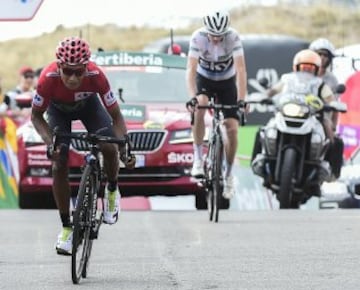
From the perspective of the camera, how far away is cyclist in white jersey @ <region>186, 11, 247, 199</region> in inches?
609

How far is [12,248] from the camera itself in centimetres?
1273

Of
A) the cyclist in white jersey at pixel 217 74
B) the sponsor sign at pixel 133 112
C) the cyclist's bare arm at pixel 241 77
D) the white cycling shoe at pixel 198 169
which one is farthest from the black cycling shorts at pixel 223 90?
the sponsor sign at pixel 133 112

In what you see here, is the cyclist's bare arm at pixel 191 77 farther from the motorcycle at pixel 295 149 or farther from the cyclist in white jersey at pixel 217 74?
the motorcycle at pixel 295 149

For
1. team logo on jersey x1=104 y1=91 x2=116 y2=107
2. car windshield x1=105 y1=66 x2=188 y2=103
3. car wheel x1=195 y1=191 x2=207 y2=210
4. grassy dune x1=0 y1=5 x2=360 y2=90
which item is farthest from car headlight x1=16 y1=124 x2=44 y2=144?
grassy dune x1=0 y1=5 x2=360 y2=90

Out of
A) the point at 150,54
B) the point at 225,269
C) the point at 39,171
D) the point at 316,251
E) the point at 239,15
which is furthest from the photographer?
the point at 239,15

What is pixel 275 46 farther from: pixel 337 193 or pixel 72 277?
pixel 72 277

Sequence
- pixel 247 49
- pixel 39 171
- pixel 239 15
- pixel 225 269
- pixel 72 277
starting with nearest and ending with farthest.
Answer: pixel 72 277, pixel 225 269, pixel 39 171, pixel 247 49, pixel 239 15

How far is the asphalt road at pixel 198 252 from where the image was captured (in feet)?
33.7

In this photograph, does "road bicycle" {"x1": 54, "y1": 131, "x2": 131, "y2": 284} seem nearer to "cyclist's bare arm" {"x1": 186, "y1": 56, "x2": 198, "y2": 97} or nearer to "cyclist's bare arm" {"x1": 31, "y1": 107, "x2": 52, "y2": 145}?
"cyclist's bare arm" {"x1": 31, "y1": 107, "x2": 52, "y2": 145}

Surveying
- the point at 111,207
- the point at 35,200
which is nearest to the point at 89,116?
the point at 111,207

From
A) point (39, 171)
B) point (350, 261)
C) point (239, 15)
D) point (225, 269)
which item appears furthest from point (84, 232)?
point (239, 15)

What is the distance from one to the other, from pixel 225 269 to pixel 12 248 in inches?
96.2

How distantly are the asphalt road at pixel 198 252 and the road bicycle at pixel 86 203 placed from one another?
0.15 m

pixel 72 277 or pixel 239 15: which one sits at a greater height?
pixel 72 277
